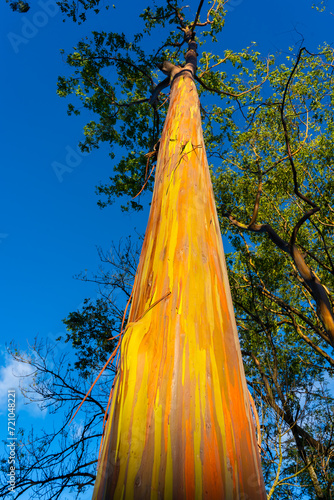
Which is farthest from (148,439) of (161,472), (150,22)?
(150,22)

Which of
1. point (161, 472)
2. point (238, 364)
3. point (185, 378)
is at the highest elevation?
point (238, 364)

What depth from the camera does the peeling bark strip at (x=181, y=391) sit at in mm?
762

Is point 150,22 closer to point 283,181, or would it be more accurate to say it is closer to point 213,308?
point 283,181

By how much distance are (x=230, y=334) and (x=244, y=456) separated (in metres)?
0.41

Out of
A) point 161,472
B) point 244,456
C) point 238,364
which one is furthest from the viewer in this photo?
point 238,364

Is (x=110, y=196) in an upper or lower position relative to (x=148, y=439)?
upper

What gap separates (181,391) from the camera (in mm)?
890

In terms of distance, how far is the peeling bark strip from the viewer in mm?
762

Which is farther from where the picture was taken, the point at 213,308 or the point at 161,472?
the point at 213,308

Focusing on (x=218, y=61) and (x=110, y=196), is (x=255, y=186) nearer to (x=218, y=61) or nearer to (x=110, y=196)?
(x=218, y=61)

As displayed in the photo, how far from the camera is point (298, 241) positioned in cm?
774

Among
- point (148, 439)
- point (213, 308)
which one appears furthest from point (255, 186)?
point (148, 439)

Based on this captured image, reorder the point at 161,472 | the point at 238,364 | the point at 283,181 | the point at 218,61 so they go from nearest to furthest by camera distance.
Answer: the point at 161,472 → the point at 238,364 → the point at 218,61 → the point at 283,181

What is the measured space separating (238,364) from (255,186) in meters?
7.67
